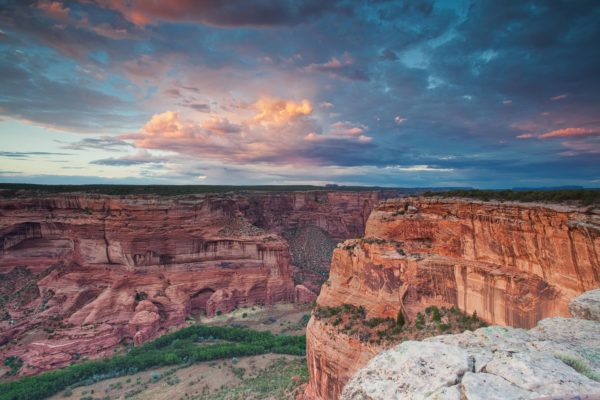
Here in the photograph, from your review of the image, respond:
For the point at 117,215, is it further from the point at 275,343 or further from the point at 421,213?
the point at 421,213

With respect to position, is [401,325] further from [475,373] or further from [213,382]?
[213,382]

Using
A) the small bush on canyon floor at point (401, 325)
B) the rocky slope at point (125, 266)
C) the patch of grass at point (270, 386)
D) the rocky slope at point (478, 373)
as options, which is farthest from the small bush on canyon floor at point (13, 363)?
the rocky slope at point (478, 373)

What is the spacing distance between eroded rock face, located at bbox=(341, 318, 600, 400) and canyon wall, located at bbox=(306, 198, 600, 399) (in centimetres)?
1147

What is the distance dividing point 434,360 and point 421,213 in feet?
59.4

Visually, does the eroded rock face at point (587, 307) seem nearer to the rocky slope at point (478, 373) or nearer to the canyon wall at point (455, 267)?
the rocky slope at point (478, 373)

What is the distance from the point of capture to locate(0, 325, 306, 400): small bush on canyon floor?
28.4 metres

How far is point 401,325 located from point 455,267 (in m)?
4.63

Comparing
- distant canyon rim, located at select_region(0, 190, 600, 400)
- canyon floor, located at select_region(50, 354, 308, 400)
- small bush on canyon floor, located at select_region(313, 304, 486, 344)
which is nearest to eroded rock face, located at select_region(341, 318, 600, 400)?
distant canyon rim, located at select_region(0, 190, 600, 400)

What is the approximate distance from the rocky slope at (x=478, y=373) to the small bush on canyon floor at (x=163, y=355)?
110 feet

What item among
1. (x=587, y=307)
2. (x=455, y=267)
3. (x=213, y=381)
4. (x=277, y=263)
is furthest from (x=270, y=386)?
(x=587, y=307)

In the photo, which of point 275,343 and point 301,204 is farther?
point 301,204

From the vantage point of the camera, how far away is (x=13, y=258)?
1797 inches

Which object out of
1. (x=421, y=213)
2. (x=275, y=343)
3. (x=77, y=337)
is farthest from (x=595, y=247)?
(x=77, y=337)

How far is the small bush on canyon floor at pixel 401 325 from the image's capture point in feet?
56.8
